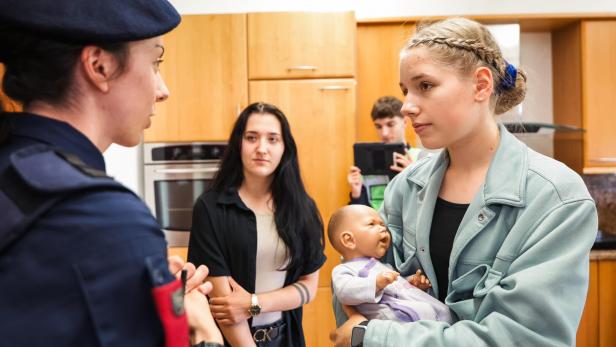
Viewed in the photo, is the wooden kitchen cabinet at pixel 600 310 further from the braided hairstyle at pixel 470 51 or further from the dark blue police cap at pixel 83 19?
the dark blue police cap at pixel 83 19

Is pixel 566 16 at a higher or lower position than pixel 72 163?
higher

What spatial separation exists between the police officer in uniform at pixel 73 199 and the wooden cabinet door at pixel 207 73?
2.96 meters

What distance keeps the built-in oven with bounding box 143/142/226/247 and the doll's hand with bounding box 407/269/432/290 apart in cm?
260

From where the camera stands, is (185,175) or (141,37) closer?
(141,37)

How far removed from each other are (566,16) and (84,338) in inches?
155

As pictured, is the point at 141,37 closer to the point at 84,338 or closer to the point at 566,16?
the point at 84,338

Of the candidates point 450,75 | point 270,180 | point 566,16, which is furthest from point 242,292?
point 566,16

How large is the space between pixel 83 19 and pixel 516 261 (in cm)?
86

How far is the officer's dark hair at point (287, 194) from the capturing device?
217 cm

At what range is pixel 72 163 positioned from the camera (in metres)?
0.80

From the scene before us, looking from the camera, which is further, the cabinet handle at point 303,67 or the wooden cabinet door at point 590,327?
the cabinet handle at point 303,67

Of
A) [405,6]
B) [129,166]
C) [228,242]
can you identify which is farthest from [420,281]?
[405,6]

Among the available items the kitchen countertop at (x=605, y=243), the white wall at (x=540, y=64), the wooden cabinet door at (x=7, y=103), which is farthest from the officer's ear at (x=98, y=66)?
the white wall at (x=540, y=64)

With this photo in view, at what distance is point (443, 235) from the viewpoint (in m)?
1.37
